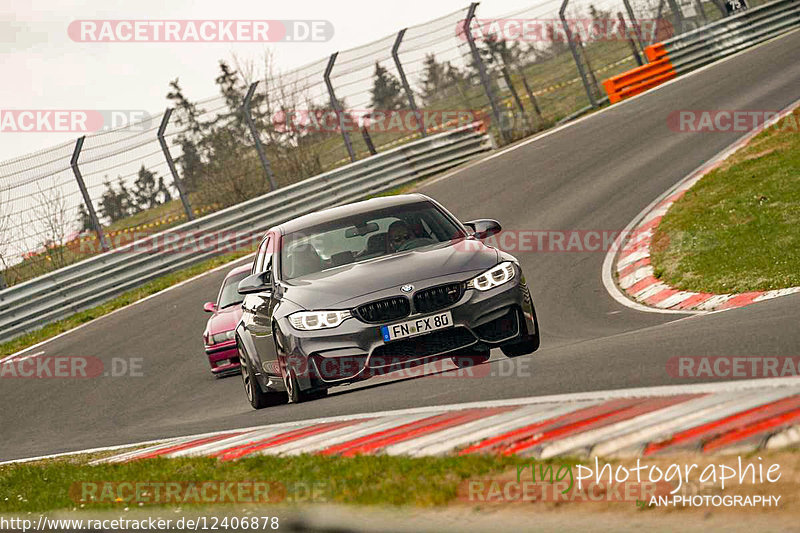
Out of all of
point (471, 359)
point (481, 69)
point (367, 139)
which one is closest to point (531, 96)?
point (481, 69)

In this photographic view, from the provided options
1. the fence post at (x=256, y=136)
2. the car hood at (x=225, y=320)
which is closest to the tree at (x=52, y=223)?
the fence post at (x=256, y=136)

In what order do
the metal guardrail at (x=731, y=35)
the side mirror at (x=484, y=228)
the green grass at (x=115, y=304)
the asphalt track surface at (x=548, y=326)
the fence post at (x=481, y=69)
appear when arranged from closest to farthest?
the asphalt track surface at (x=548, y=326)
the side mirror at (x=484, y=228)
the green grass at (x=115, y=304)
the fence post at (x=481, y=69)
the metal guardrail at (x=731, y=35)

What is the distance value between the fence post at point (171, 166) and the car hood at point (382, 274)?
14928 millimetres

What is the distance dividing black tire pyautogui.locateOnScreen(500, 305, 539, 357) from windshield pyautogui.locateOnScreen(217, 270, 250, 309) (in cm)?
679

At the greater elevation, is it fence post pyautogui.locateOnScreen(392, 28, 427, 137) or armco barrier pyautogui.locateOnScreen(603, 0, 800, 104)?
fence post pyautogui.locateOnScreen(392, 28, 427, 137)

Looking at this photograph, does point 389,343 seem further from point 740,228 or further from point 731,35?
point 731,35

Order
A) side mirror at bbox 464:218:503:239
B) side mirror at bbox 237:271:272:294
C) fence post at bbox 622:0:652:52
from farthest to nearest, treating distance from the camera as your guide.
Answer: fence post at bbox 622:0:652:52, side mirror at bbox 464:218:503:239, side mirror at bbox 237:271:272:294

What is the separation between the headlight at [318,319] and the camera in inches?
322

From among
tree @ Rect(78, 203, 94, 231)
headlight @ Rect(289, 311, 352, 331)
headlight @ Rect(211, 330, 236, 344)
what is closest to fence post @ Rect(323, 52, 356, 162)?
tree @ Rect(78, 203, 94, 231)

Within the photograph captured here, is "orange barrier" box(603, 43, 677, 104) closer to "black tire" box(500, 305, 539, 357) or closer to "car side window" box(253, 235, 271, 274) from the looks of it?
"car side window" box(253, 235, 271, 274)

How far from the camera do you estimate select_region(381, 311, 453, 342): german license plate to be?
8.10m

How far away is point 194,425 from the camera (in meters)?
10.4

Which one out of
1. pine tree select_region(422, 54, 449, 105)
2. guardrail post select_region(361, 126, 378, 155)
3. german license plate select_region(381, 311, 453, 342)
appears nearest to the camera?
german license plate select_region(381, 311, 453, 342)

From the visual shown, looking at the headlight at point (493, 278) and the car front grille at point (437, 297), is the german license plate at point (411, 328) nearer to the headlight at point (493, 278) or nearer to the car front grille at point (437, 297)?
the car front grille at point (437, 297)
